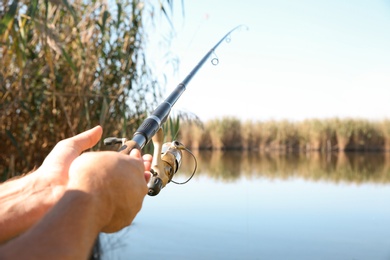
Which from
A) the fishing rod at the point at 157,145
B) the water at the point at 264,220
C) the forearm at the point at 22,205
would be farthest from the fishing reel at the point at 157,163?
the water at the point at 264,220

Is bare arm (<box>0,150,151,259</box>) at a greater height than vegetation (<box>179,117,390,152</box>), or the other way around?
bare arm (<box>0,150,151,259</box>)

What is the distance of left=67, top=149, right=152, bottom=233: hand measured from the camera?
0.73 meters

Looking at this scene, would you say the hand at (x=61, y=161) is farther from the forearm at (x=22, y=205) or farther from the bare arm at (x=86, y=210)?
the bare arm at (x=86, y=210)

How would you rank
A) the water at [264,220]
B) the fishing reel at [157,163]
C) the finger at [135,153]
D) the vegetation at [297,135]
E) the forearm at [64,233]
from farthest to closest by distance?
the vegetation at [297,135] < the water at [264,220] < the fishing reel at [157,163] < the finger at [135,153] < the forearm at [64,233]

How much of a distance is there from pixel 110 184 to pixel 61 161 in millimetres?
243

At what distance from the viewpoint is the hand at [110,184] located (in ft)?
2.41

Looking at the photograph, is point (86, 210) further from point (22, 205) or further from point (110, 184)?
point (22, 205)

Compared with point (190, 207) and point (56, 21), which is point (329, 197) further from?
point (56, 21)

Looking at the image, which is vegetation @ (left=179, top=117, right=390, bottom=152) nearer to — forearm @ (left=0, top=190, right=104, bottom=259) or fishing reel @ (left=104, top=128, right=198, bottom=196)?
fishing reel @ (left=104, top=128, right=198, bottom=196)

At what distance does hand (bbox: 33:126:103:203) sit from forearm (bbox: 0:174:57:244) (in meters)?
0.01

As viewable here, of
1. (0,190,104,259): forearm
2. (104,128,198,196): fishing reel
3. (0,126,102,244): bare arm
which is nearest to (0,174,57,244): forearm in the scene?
(0,126,102,244): bare arm

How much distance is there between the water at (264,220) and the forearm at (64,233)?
3915mm

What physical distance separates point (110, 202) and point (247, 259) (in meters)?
4.57

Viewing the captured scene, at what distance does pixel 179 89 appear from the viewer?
143 cm
